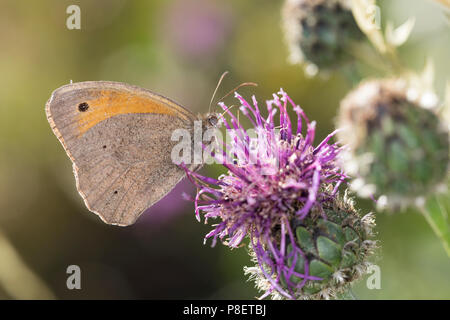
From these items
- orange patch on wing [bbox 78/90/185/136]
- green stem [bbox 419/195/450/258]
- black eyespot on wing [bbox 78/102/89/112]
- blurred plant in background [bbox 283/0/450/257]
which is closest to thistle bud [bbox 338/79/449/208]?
blurred plant in background [bbox 283/0/450/257]

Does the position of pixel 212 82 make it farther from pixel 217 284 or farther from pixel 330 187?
pixel 330 187

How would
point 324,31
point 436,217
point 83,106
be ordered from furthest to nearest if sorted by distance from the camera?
point 324,31
point 83,106
point 436,217

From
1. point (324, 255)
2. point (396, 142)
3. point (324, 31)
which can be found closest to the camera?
point (396, 142)

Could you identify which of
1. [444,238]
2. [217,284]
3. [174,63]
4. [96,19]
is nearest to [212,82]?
[174,63]

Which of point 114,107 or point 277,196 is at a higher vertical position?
point 114,107

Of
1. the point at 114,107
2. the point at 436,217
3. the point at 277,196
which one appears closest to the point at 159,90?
the point at 114,107

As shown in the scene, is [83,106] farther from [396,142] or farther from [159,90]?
[159,90]

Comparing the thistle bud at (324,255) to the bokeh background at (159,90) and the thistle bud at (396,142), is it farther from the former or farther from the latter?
the bokeh background at (159,90)

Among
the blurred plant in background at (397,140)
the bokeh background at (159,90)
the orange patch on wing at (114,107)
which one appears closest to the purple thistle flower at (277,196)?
the blurred plant in background at (397,140)
